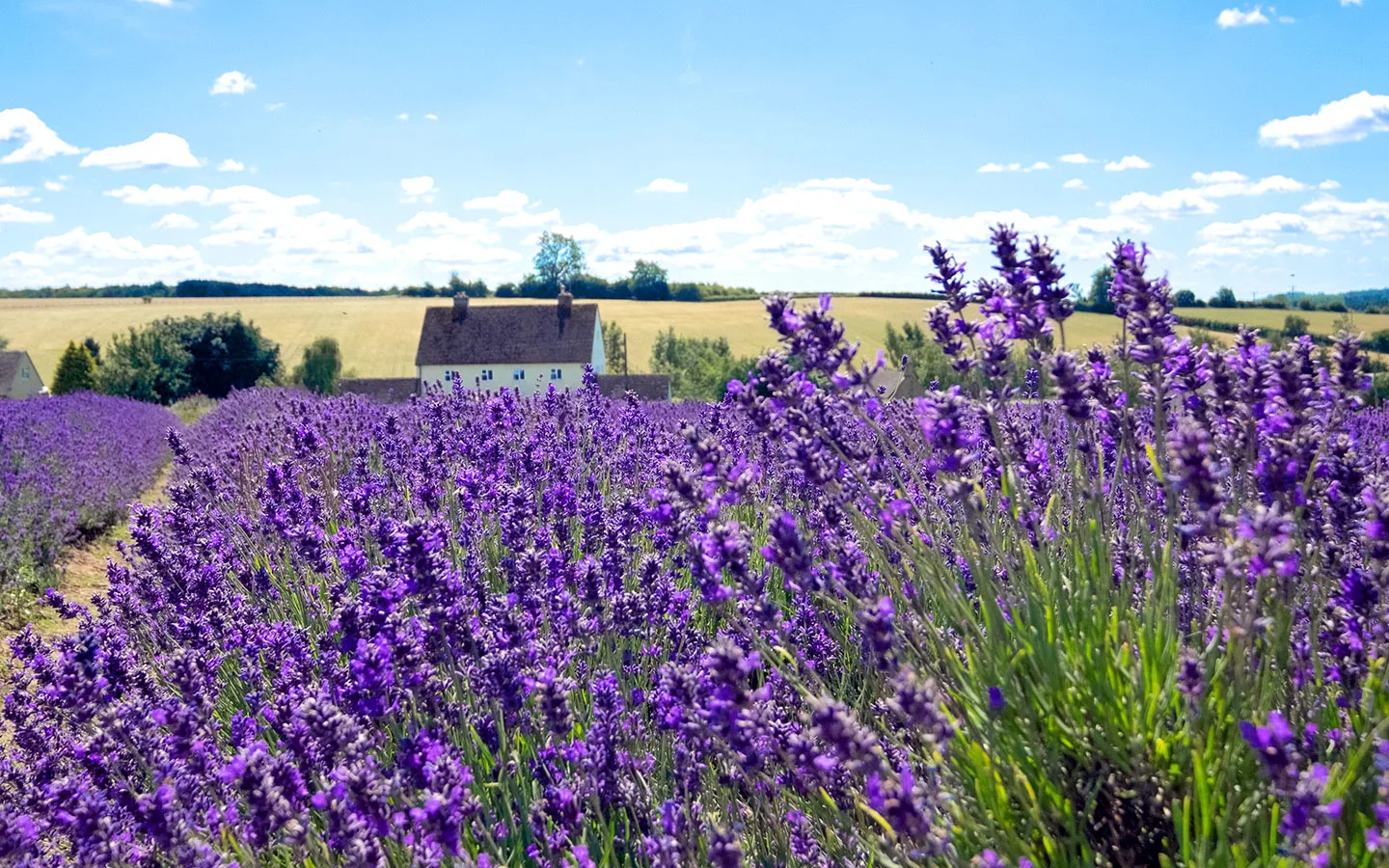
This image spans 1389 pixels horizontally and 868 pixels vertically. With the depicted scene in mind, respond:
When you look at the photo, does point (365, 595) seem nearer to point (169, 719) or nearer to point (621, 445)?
point (169, 719)

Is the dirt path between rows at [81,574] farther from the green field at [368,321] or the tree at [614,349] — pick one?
the tree at [614,349]

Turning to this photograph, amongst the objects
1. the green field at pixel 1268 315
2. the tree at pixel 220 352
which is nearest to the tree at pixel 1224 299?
the green field at pixel 1268 315

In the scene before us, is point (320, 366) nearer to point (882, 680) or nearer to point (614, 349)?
point (614, 349)

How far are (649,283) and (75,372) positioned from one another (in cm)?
4835

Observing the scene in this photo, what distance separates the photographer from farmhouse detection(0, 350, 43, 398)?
137 feet

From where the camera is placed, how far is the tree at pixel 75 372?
3909 centimetres

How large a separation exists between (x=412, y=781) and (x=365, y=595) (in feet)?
2.28

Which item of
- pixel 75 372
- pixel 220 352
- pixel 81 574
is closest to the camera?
pixel 81 574

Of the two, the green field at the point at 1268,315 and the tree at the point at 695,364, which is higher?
the green field at the point at 1268,315

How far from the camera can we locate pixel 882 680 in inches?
108

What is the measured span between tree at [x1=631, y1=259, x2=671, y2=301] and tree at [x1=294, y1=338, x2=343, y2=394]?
37.0 meters

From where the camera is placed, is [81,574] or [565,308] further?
[565,308]

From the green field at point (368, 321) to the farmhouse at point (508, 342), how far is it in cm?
908

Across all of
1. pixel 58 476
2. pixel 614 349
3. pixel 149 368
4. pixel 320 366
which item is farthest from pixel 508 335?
pixel 58 476
